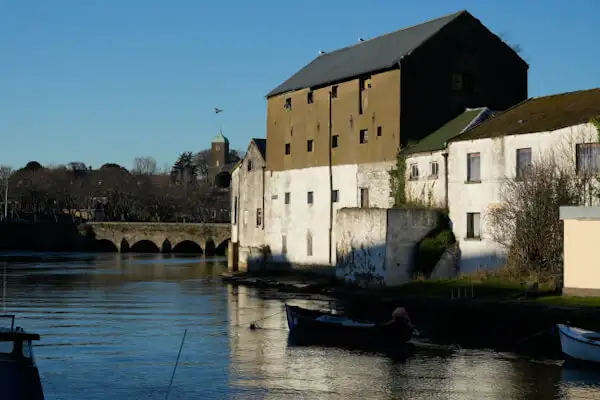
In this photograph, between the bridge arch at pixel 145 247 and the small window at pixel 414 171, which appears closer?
the small window at pixel 414 171

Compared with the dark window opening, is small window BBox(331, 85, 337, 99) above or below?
above

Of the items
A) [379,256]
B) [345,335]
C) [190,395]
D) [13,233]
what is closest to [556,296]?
[345,335]

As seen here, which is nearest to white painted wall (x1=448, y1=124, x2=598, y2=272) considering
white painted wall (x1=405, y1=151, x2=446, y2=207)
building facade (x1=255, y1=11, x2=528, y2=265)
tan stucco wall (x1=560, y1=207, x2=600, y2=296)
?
white painted wall (x1=405, y1=151, x2=446, y2=207)

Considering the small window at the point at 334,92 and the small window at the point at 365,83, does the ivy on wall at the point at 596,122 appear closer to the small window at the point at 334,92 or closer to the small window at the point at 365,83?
the small window at the point at 365,83

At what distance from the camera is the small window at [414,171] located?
5419cm

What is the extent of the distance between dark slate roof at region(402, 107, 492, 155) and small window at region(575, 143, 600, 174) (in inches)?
367

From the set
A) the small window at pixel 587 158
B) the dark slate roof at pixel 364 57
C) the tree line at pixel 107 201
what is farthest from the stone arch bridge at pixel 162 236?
the small window at pixel 587 158

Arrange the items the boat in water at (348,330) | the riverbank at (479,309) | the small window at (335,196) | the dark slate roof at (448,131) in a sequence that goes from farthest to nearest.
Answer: the small window at (335,196), the dark slate roof at (448,131), the riverbank at (479,309), the boat in water at (348,330)

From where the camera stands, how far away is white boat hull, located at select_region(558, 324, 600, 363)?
29391mm

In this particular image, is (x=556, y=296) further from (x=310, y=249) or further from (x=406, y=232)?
(x=310, y=249)

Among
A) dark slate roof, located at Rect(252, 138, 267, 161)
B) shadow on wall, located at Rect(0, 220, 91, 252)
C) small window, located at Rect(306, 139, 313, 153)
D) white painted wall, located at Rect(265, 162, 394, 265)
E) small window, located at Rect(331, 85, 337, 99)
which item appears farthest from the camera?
shadow on wall, located at Rect(0, 220, 91, 252)

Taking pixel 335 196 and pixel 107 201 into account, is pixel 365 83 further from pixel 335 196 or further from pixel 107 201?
pixel 107 201

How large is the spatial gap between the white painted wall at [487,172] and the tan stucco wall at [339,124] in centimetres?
704

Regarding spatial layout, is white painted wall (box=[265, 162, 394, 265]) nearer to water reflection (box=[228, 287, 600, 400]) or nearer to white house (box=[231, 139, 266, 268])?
white house (box=[231, 139, 266, 268])
